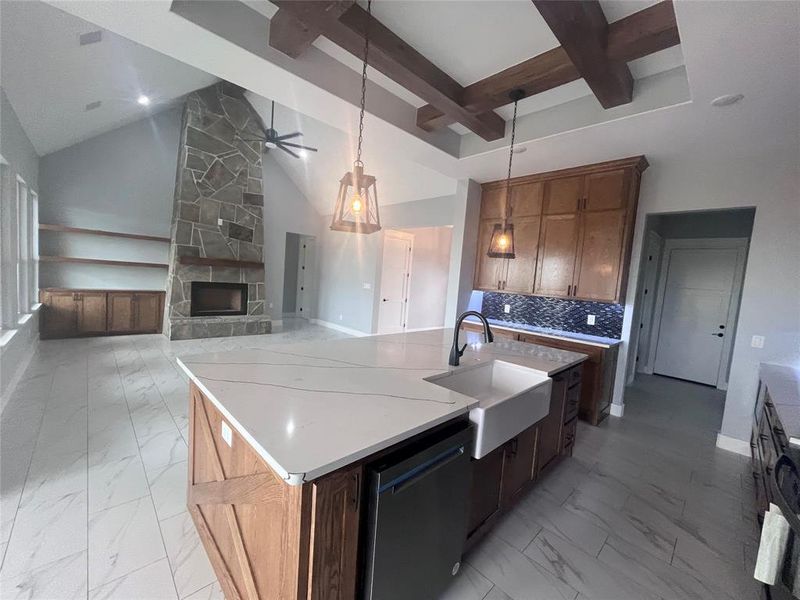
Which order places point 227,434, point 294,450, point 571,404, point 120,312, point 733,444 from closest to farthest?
point 294,450
point 227,434
point 571,404
point 733,444
point 120,312

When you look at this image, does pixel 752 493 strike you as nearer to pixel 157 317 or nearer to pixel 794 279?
pixel 794 279

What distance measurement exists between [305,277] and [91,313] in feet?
14.1

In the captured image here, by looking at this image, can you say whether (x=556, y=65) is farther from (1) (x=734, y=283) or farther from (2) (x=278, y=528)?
(1) (x=734, y=283)

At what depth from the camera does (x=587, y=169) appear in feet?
11.2

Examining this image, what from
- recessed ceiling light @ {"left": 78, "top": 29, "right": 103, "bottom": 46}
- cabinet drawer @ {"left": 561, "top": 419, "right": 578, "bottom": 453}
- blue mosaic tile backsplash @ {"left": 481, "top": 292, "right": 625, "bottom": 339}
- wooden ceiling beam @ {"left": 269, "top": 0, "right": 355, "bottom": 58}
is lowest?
cabinet drawer @ {"left": 561, "top": 419, "right": 578, "bottom": 453}

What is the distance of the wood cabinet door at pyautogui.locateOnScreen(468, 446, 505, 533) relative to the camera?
5.04 ft

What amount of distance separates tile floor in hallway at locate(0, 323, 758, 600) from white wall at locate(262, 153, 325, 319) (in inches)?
174

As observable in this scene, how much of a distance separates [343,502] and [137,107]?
6.44 m

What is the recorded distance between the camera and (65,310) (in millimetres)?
5141

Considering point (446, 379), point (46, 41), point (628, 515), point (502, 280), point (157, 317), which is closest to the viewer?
point (446, 379)

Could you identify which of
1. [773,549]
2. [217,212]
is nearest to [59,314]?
[217,212]

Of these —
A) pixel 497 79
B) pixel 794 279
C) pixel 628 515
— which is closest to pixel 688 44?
pixel 497 79

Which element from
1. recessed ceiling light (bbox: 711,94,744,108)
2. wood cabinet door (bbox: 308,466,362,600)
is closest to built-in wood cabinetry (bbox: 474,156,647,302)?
recessed ceiling light (bbox: 711,94,744,108)

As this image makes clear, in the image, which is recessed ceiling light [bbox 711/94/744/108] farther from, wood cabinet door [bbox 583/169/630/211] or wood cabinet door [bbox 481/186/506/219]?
wood cabinet door [bbox 481/186/506/219]
